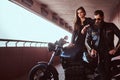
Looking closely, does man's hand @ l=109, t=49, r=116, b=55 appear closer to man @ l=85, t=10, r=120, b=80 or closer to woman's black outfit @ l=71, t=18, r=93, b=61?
man @ l=85, t=10, r=120, b=80

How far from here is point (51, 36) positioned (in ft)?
43.2

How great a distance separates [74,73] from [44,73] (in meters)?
0.59

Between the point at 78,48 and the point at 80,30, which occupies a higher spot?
the point at 80,30

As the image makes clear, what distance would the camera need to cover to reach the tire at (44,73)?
4285mm

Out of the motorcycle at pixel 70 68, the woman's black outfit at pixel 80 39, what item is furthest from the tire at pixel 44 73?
the woman's black outfit at pixel 80 39

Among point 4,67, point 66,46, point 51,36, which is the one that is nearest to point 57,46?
point 66,46

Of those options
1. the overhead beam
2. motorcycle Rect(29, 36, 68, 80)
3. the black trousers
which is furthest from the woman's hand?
the overhead beam

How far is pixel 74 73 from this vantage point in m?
4.00

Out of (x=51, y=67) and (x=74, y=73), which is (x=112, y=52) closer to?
(x=74, y=73)

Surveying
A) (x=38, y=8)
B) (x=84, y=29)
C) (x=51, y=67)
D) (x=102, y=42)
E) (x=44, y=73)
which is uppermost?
(x=38, y=8)

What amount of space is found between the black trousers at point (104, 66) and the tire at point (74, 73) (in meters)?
0.39

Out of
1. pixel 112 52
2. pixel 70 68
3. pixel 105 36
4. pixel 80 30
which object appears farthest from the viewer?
pixel 80 30

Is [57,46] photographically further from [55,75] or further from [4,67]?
[4,67]

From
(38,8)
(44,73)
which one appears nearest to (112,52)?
(44,73)
